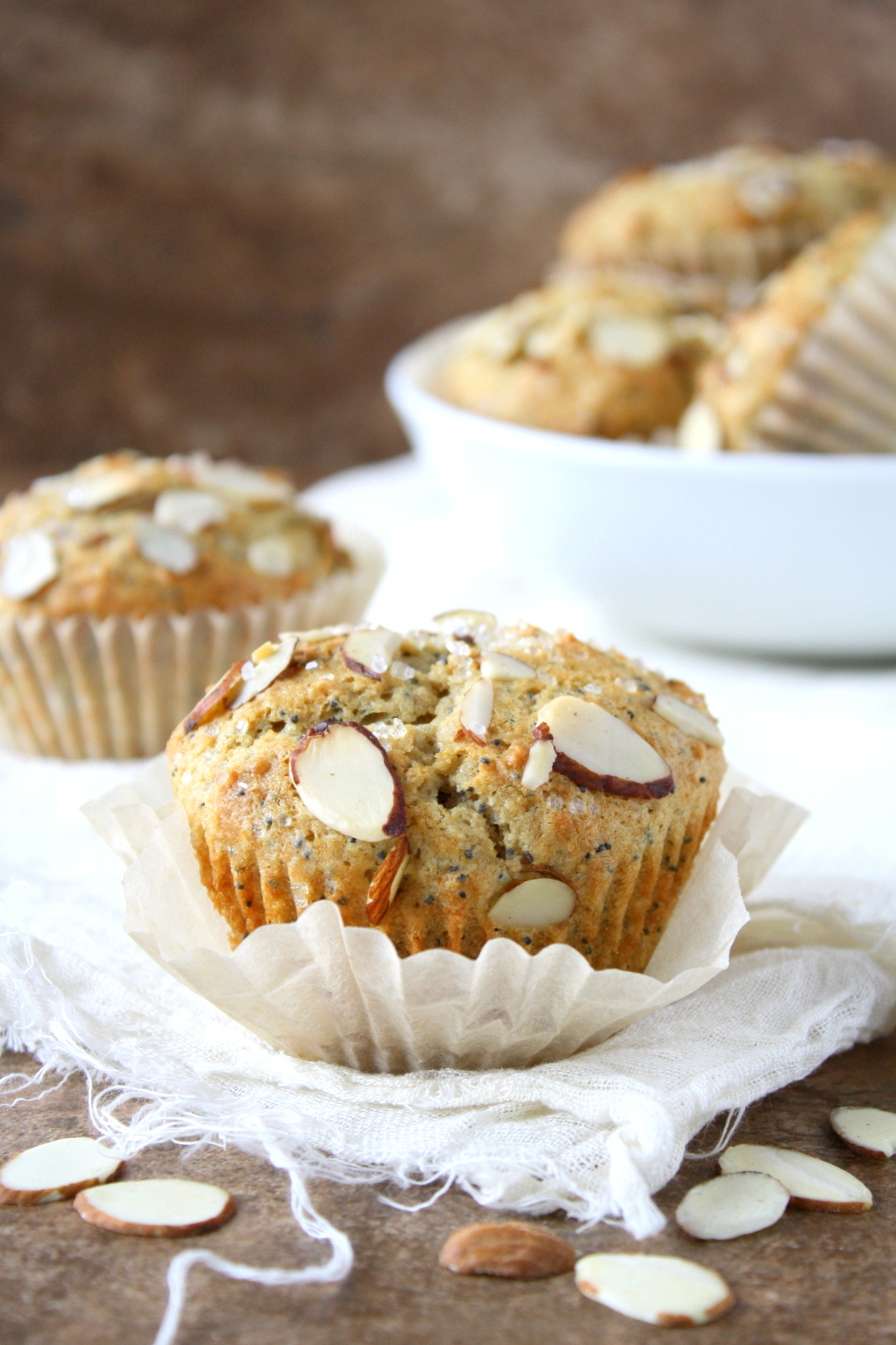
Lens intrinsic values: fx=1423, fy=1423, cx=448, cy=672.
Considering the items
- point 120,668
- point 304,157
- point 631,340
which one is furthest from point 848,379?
point 304,157

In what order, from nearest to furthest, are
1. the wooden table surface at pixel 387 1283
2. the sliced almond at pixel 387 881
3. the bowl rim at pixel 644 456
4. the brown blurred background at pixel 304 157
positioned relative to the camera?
the wooden table surface at pixel 387 1283 < the sliced almond at pixel 387 881 < the bowl rim at pixel 644 456 < the brown blurred background at pixel 304 157

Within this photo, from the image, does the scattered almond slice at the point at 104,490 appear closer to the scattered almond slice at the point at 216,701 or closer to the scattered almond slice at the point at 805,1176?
the scattered almond slice at the point at 216,701

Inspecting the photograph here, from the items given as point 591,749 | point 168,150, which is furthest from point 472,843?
point 168,150

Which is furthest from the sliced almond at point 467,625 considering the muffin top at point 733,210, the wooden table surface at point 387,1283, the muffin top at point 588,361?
the muffin top at point 733,210

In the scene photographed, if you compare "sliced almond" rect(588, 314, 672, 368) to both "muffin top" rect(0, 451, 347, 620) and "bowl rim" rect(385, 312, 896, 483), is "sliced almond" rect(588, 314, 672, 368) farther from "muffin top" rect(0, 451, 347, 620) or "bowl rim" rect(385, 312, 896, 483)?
"muffin top" rect(0, 451, 347, 620)

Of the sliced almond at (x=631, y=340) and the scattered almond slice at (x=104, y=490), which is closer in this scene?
the scattered almond slice at (x=104, y=490)

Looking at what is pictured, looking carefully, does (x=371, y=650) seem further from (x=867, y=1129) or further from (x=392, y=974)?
(x=867, y=1129)

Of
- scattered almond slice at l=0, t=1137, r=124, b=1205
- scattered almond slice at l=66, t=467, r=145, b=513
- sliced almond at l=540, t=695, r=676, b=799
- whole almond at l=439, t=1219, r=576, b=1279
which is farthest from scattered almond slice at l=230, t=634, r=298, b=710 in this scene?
scattered almond slice at l=66, t=467, r=145, b=513

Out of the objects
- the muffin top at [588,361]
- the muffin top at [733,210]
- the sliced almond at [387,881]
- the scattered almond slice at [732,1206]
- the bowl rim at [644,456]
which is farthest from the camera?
the muffin top at [733,210]
